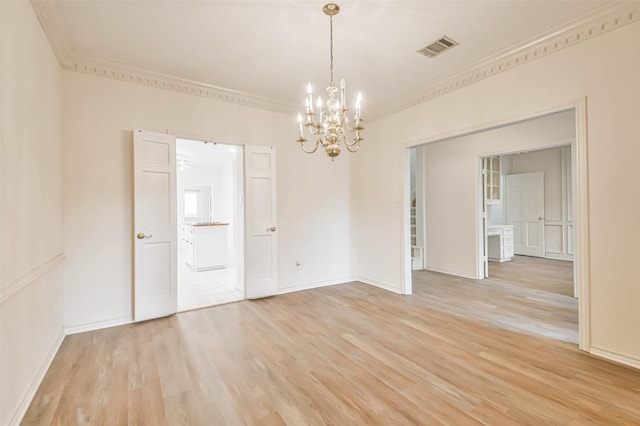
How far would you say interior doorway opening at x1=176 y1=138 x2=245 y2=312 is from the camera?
4726mm

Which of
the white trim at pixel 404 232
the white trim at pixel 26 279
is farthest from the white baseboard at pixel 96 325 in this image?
the white trim at pixel 404 232

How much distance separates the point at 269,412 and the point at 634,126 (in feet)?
11.6

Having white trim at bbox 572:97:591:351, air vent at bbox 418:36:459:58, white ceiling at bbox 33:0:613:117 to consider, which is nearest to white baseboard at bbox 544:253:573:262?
white trim at bbox 572:97:591:351

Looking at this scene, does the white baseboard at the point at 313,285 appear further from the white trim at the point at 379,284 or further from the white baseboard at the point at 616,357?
the white baseboard at the point at 616,357

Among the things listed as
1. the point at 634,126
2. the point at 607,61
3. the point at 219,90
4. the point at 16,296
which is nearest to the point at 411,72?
the point at 607,61

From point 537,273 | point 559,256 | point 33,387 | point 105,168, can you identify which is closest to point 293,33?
point 105,168

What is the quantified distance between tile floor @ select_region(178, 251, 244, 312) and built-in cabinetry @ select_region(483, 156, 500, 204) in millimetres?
4990

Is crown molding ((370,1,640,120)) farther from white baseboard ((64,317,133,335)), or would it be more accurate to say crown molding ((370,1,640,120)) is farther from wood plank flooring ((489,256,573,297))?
white baseboard ((64,317,133,335))

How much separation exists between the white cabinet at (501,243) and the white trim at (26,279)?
7713 mm

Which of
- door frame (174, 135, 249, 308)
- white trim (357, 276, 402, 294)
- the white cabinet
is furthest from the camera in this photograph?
the white cabinet

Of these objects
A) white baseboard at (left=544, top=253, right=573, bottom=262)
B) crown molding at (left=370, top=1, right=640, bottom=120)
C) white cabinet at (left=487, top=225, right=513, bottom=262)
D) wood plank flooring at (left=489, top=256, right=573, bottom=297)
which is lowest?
wood plank flooring at (left=489, top=256, right=573, bottom=297)

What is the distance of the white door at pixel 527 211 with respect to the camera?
25.3 feet

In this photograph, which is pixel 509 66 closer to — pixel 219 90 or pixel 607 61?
pixel 607 61

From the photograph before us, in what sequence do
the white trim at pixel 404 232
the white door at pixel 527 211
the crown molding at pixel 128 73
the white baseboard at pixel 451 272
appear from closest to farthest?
the crown molding at pixel 128 73
the white trim at pixel 404 232
the white baseboard at pixel 451 272
the white door at pixel 527 211
